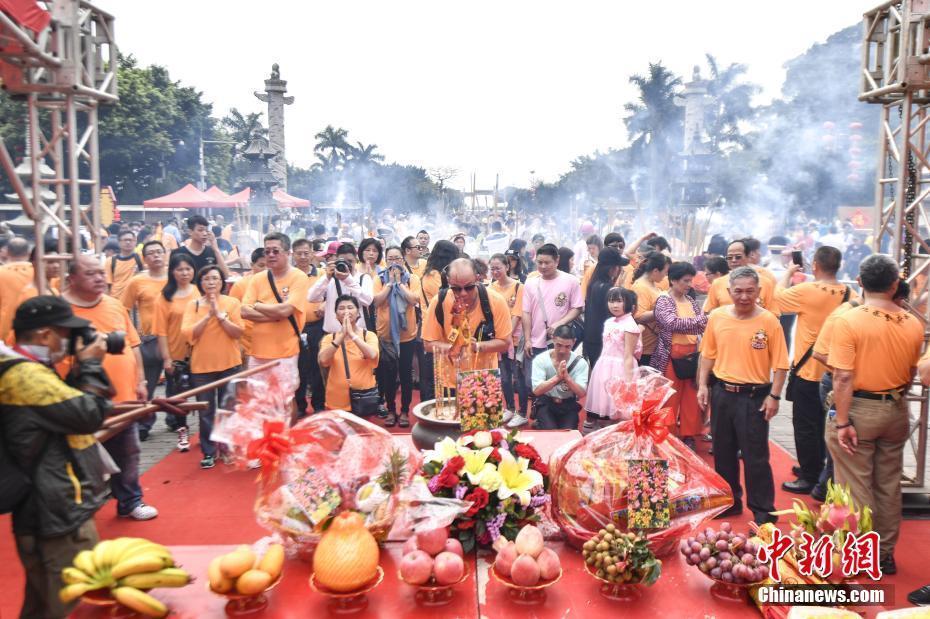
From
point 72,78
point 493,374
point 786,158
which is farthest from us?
point 786,158

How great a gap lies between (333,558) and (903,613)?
192cm

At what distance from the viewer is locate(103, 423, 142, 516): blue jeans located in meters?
4.67

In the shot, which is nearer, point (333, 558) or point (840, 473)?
point (333, 558)

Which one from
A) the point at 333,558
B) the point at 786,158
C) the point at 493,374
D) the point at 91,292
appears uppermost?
the point at 786,158

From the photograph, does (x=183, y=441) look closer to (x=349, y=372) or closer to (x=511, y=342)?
(x=349, y=372)

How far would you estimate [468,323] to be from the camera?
443cm

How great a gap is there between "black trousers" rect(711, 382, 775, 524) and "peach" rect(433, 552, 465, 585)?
2704mm

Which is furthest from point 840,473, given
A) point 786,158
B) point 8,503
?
point 786,158

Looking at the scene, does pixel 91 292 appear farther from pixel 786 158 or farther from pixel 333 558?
pixel 786 158

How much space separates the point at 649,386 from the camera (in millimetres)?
3010

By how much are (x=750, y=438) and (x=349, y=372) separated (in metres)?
3.33

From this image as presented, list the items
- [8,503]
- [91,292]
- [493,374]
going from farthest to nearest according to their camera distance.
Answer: [91,292] → [493,374] → [8,503]

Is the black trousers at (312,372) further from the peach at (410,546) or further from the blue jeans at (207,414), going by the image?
the peach at (410,546)

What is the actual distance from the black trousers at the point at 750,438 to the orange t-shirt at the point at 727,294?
1.66 metres
